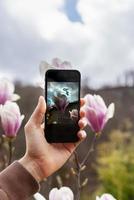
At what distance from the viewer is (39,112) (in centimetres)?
95

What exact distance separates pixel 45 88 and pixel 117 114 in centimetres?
666

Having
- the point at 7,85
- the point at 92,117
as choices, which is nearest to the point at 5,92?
the point at 7,85

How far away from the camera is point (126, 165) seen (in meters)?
4.99

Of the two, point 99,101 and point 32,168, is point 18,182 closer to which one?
point 32,168

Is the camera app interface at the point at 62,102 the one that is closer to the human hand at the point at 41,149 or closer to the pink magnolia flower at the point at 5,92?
the human hand at the point at 41,149

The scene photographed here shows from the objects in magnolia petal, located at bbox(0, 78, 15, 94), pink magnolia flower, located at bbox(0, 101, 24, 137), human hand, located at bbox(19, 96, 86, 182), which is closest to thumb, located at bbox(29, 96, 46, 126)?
human hand, located at bbox(19, 96, 86, 182)

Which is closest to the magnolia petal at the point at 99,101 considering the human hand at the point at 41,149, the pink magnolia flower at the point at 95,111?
the pink magnolia flower at the point at 95,111

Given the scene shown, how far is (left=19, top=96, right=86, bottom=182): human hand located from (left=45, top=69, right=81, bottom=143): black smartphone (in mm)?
12

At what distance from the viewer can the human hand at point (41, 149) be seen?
96 centimetres

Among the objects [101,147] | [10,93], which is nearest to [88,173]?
[101,147]

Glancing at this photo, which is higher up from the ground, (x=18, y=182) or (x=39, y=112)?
(x=39, y=112)

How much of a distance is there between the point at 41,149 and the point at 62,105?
0.26 ft

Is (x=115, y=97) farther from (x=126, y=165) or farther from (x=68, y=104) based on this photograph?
(x=68, y=104)

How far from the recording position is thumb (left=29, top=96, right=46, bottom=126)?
932 mm
